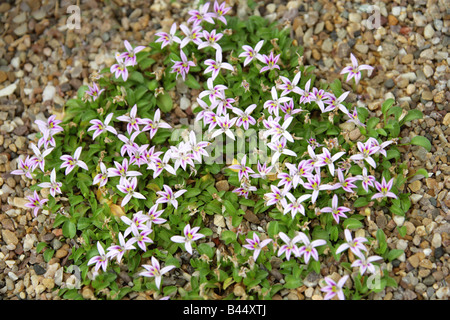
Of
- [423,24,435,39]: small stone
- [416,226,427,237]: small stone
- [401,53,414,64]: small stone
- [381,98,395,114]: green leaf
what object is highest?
[423,24,435,39]: small stone

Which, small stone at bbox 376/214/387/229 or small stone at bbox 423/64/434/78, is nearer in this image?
small stone at bbox 376/214/387/229

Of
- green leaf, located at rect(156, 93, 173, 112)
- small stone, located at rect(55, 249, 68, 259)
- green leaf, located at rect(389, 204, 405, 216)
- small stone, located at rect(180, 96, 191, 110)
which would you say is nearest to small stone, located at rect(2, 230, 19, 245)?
small stone, located at rect(55, 249, 68, 259)

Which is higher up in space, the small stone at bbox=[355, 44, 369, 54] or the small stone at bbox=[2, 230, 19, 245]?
the small stone at bbox=[355, 44, 369, 54]

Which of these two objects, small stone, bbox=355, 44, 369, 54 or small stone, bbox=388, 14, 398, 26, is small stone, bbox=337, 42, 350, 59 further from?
small stone, bbox=388, 14, 398, 26

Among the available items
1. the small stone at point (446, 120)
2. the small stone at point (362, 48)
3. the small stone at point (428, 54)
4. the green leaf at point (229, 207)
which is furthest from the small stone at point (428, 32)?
the green leaf at point (229, 207)

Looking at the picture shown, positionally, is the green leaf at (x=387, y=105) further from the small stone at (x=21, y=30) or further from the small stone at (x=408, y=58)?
the small stone at (x=21, y=30)
